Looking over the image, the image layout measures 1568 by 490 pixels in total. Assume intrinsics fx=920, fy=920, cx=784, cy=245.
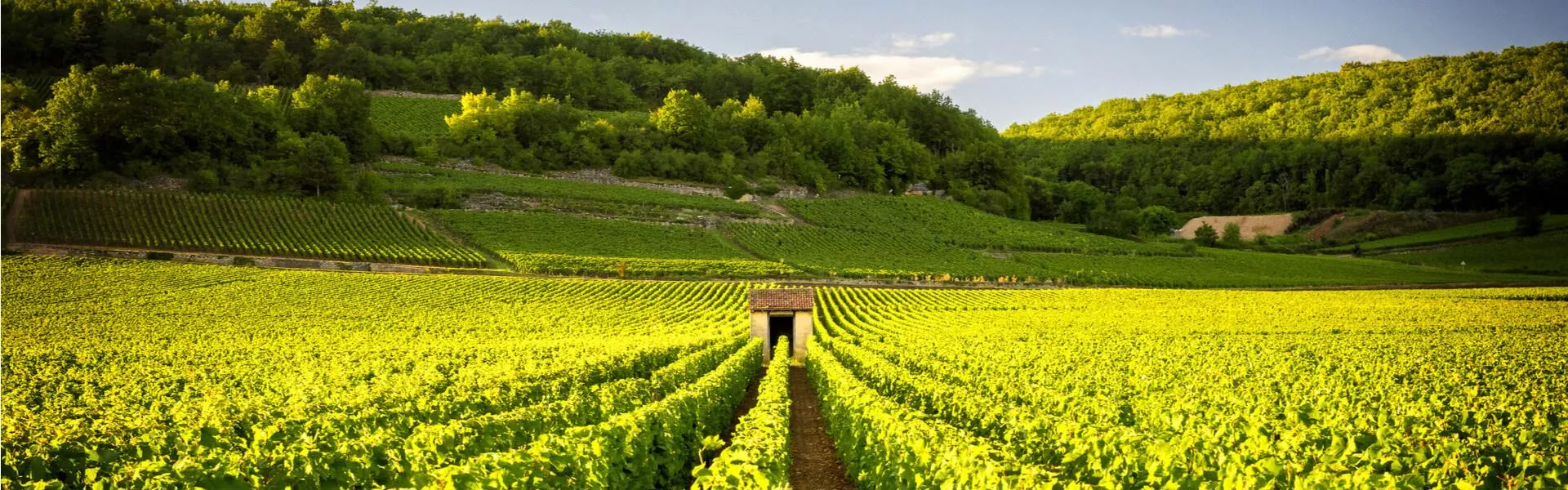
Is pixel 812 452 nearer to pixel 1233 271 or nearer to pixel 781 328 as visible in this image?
pixel 781 328

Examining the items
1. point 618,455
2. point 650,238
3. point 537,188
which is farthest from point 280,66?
point 618,455

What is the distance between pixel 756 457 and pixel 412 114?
107 metres

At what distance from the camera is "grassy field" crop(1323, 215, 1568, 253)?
8725 centimetres

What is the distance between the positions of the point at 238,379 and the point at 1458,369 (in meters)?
25.6

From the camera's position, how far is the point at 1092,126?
160750mm

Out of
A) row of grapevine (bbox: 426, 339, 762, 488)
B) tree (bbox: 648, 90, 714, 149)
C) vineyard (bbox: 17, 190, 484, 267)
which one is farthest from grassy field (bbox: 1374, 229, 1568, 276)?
row of grapevine (bbox: 426, 339, 762, 488)

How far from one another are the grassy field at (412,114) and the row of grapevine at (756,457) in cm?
8979

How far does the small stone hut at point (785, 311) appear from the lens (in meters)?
36.4

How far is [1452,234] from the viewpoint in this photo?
90.2m

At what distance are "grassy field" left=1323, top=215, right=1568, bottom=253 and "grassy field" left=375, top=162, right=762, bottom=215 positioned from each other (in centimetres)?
6178

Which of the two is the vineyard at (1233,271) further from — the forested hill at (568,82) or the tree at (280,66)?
the tree at (280,66)

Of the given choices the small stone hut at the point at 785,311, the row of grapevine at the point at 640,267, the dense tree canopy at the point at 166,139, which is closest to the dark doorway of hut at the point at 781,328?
the small stone hut at the point at 785,311

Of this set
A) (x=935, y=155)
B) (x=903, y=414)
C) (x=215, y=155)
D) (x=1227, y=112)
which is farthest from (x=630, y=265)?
(x=1227, y=112)

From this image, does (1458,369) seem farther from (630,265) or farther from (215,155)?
(215,155)
